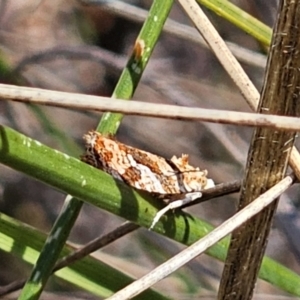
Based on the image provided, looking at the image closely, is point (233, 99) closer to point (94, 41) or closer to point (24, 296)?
point (94, 41)

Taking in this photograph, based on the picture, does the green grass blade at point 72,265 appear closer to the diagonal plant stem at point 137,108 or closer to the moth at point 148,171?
the moth at point 148,171

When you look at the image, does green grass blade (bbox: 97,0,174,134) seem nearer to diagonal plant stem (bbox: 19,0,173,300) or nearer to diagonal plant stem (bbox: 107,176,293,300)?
diagonal plant stem (bbox: 19,0,173,300)

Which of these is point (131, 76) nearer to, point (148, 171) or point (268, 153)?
point (148, 171)

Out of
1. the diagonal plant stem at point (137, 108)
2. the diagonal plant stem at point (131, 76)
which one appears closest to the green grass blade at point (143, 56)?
the diagonal plant stem at point (131, 76)

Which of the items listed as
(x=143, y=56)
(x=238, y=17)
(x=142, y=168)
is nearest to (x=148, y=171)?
(x=142, y=168)

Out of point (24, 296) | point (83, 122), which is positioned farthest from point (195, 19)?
point (83, 122)
